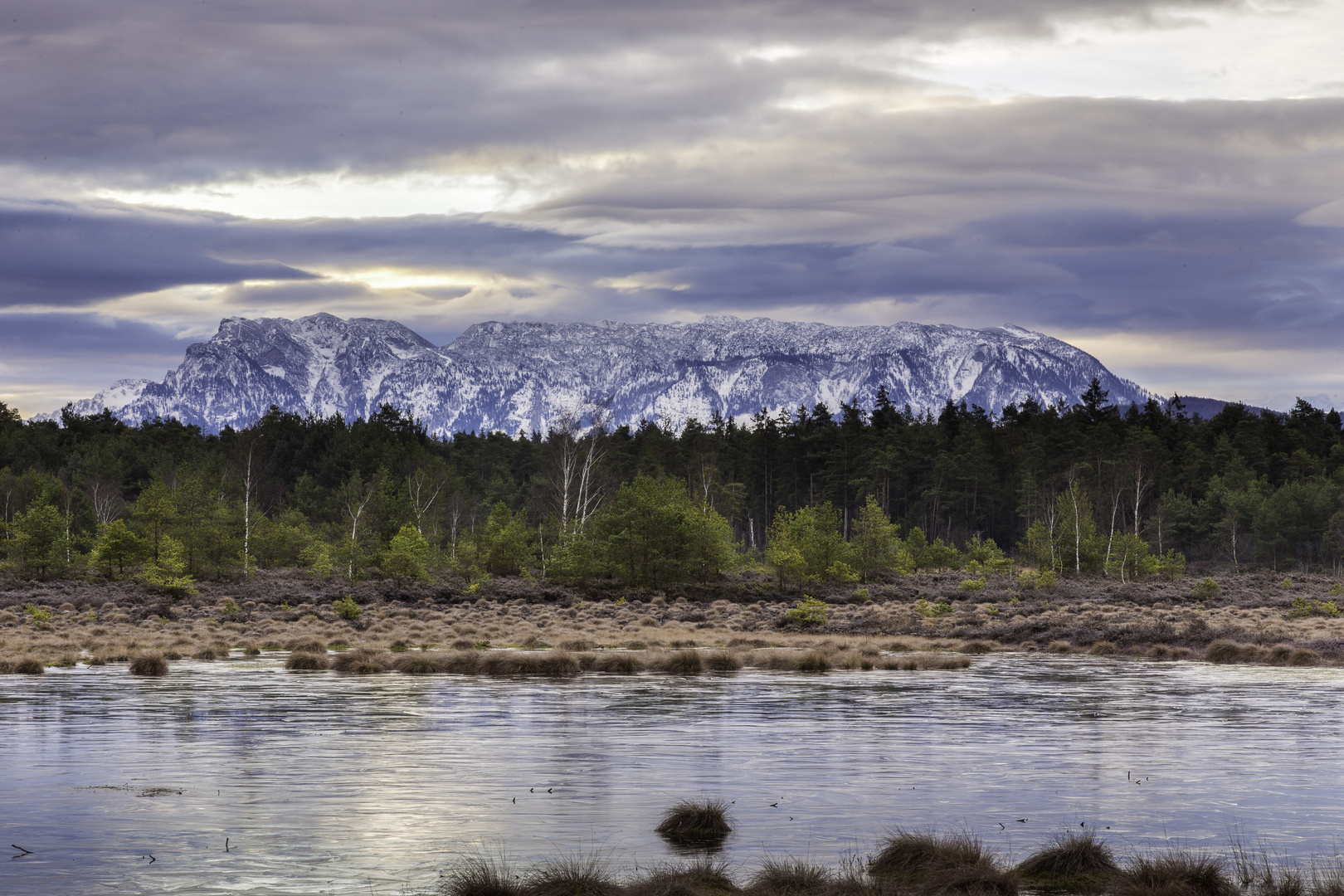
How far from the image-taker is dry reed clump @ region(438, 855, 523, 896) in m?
10.6

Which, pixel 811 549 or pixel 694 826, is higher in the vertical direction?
pixel 811 549

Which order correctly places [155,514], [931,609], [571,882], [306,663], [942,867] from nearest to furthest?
[571,882] < [942,867] < [306,663] < [931,609] < [155,514]

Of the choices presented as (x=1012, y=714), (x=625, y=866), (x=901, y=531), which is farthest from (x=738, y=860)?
(x=901, y=531)

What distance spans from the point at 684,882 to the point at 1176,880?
174 inches

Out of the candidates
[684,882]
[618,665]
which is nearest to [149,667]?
[618,665]

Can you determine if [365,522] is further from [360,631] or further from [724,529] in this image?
[360,631]

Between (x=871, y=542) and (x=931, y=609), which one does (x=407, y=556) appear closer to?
(x=871, y=542)

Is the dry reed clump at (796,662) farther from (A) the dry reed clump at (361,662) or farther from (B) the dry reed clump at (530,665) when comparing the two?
(A) the dry reed clump at (361,662)

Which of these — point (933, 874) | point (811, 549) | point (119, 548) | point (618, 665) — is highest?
point (119, 548)

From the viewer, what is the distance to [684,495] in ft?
270

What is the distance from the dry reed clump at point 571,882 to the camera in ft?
34.8

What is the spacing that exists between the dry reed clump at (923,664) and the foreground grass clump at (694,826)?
79.6 ft

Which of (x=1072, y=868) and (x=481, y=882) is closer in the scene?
(x=481, y=882)

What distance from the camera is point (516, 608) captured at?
6341cm
